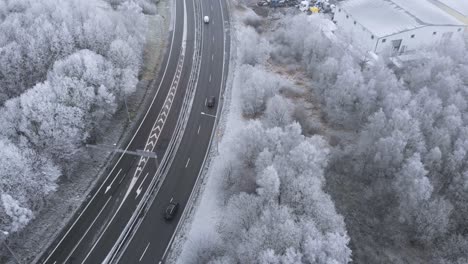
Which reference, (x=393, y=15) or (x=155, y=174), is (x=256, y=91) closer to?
(x=155, y=174)

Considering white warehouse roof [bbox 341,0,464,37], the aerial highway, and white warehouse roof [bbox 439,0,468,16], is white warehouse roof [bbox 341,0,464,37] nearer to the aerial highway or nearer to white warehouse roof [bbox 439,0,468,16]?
white warehouse roof [bbox 439,0,468,16]

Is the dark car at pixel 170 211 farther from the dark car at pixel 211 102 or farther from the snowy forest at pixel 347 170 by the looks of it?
the dark car at pixel 211 102

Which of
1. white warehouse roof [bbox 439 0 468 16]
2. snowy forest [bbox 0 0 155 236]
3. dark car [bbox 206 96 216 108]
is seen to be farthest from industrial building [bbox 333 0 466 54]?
snowy forest [bbox 0 0 155 236]


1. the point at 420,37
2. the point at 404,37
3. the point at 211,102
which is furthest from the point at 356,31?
the point at 211,102

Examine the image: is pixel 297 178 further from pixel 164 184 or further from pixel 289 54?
pixel 289 54

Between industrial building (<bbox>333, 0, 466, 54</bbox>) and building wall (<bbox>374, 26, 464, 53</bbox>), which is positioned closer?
building wall (<bbox>374, 26, 464, 53</bbox>)

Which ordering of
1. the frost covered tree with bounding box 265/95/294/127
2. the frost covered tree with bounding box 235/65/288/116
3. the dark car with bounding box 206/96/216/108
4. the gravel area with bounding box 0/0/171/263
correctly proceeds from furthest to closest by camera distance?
1. the dark car with bounding box 206/96/216/108
2. the frost covered tree with bounding box 235/65/288/116
3. the frost covered tree with bounding box 265/95/294/127
4. the gravel area with bounding box 0/0/171/263

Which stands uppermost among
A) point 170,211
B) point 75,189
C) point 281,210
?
point 281,210
